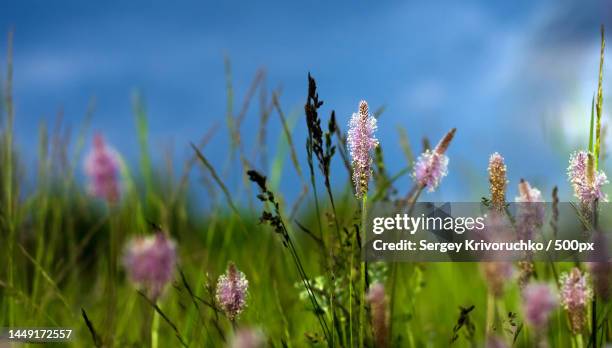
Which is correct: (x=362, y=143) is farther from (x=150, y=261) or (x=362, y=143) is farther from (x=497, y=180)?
(x=150, y=261)

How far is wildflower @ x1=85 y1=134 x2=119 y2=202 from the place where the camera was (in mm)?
1172

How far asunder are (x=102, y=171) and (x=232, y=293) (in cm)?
39

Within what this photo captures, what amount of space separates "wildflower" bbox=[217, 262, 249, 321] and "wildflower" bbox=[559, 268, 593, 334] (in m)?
0.68

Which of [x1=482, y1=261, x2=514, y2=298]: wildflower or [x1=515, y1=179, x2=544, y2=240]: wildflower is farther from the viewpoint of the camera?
[x1=515, y1=179, x2=544, y2=240]: wildflower

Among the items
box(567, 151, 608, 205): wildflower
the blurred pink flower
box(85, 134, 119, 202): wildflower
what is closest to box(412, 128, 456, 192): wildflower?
the blurred pink flower

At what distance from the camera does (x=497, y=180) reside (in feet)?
4.69

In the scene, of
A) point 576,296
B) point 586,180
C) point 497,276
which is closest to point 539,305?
point 497,276

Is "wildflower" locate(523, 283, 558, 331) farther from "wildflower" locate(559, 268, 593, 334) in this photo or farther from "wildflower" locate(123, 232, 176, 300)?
"wildflower" locate(123, 232, 176, 300)

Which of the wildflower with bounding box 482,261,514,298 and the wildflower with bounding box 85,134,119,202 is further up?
the wildflower with bounding box 85,134,119,202

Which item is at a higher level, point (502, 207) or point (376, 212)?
point (376, 212)

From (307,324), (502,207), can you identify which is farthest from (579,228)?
(307,324)

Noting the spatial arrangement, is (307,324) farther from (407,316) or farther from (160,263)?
(160,263)

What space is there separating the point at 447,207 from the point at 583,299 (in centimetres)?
46

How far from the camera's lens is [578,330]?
1482 mm
